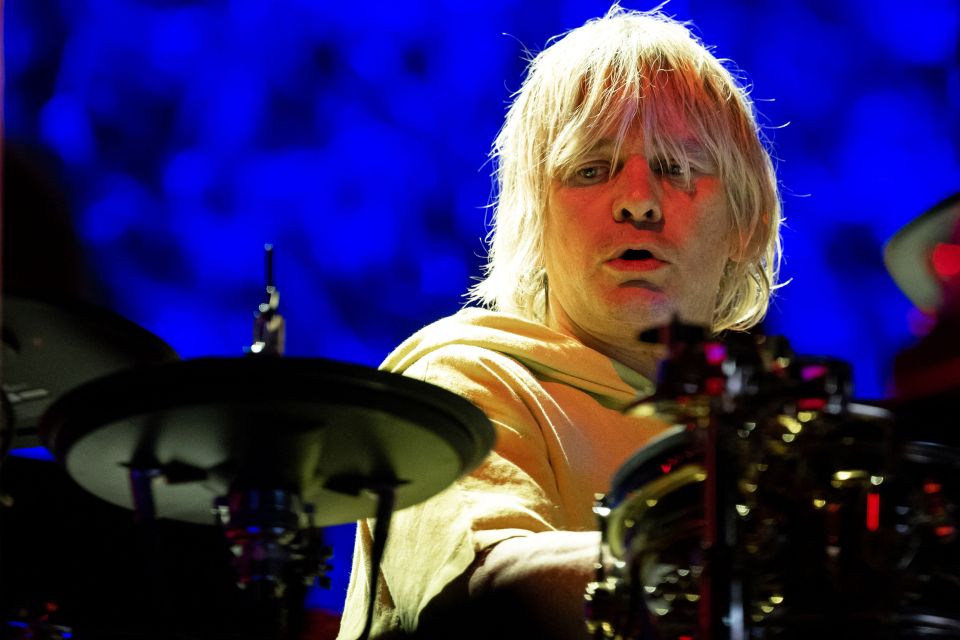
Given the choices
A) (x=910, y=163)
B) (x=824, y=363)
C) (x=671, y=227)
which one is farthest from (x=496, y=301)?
(x=824, y=363)

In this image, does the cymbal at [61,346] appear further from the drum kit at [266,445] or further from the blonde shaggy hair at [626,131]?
the blonde shaggy hair at [626,131]

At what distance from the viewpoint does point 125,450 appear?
99 cm

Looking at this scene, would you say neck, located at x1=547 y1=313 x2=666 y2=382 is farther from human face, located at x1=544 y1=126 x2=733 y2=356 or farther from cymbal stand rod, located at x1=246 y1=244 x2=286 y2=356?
cymbal stand rod, located at x1=246 y1=244 x2=286 y2=356

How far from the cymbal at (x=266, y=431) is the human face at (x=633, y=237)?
0.87 meters

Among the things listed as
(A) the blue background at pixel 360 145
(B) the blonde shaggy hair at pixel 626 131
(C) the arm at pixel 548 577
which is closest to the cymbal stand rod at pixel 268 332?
(C) the arm at pixel 548 577

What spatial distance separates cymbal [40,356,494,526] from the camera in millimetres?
910

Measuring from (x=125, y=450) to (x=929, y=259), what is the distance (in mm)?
897

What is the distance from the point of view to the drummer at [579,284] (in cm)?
160

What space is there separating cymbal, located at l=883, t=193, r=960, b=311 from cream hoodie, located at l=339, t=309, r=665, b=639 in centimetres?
38

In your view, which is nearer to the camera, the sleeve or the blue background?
the sleeve

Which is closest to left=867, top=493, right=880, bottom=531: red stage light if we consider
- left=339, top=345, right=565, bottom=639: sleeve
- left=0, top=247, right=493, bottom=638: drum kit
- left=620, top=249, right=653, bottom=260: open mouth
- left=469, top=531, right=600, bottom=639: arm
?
left=0, top=247, right=493, bottom=638: drum kit

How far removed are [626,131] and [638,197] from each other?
108 mm

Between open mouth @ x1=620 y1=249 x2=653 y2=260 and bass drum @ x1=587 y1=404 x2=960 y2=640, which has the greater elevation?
open mouth @ x1=620 y1=249 x2=653 y2=260

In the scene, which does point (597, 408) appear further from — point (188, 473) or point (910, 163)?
point (910, 163)
